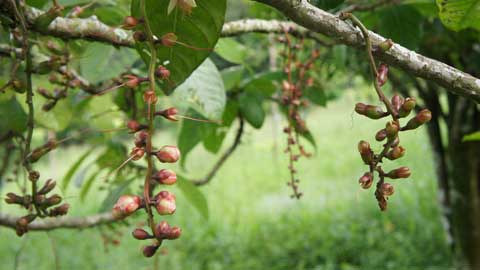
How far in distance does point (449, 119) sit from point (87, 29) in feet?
5.91

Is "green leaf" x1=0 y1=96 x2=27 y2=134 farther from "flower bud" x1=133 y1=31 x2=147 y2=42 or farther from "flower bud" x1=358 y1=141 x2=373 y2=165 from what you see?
"flower bud" x1=358 y1=141 x2=373 y2=165

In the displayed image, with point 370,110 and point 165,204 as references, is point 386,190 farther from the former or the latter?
point 165,204

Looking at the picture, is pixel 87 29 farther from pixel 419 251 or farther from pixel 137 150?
pixel 419 251

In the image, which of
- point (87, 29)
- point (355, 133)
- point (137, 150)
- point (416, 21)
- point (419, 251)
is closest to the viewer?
point (137, 150)

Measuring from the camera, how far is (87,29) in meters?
0.80

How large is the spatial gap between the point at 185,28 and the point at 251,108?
0.72 meters

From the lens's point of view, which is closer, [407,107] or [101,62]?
[407,107]

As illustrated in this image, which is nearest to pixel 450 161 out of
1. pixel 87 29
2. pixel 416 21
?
pixel 416 21

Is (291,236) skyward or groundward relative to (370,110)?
groundward

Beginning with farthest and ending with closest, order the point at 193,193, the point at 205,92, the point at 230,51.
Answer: the point at 193,193 < the point at 230,51 < the point at 205,92

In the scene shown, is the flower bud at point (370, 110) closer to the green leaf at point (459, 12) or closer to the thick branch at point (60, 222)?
the green leaf at point (459, 12)

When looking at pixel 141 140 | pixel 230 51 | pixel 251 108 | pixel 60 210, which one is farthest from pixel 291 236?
pixel 141 140

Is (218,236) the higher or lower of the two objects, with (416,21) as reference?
lower

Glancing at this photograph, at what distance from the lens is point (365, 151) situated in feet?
1.67
